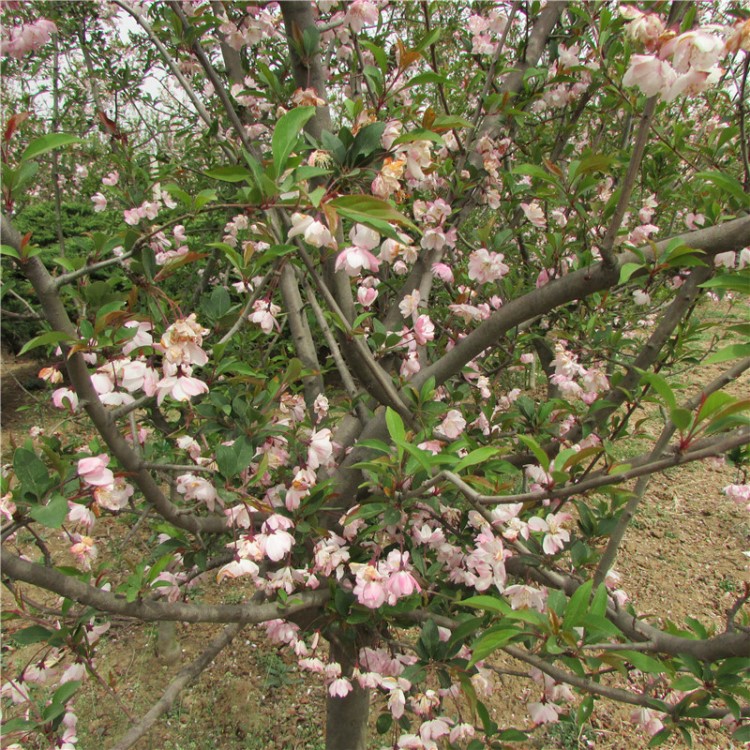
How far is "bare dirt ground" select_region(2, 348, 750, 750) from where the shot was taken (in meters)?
2.31

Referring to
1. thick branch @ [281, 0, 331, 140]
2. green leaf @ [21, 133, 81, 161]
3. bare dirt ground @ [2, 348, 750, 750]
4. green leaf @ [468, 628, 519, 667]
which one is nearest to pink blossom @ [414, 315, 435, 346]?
thick branch @ [281, 0, 331, 140]

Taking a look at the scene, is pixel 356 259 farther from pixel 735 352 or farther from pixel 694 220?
pixel 694 220

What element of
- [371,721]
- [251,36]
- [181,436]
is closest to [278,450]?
[181,436]

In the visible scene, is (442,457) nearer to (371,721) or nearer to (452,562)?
(452,562)

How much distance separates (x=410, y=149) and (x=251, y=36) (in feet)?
3.54

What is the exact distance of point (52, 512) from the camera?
834 mm

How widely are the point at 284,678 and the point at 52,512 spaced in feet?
7.13

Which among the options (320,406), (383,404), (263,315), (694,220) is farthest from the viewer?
(694,220)

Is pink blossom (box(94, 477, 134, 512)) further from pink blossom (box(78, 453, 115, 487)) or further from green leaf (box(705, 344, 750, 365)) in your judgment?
green leaf (box(705, 344, 750, 365))

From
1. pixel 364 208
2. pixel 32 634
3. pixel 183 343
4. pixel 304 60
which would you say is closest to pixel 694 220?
pixel 304 60

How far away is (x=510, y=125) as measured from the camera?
6.59ft

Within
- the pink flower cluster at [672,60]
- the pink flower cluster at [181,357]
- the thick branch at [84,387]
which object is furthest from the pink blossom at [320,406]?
the pink flower cluster at [672,60]

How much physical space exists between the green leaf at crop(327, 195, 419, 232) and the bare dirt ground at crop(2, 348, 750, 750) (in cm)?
144

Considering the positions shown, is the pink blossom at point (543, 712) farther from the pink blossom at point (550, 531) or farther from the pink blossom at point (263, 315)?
the pink blossom at point (263, 315)
